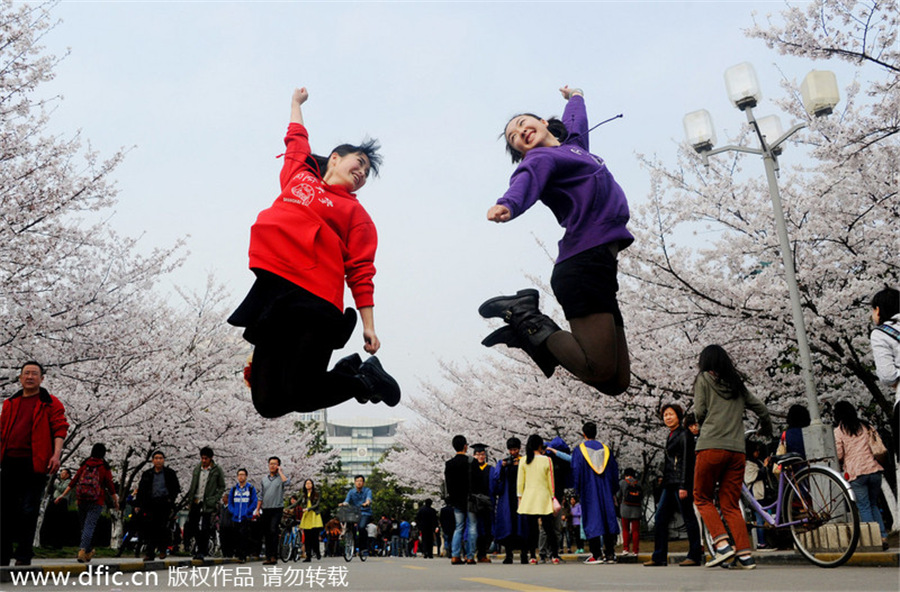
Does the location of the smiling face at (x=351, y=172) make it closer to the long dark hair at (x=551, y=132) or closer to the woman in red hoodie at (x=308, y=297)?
the woman in red hoodie at (x=308, y=297)

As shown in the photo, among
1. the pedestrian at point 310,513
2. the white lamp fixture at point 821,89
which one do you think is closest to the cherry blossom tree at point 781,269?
the white lamp fixture at point 821,89

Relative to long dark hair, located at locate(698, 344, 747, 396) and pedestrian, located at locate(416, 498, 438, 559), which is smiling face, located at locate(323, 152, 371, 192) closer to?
long dark hair, located at locate(698, 344, 747, 396)

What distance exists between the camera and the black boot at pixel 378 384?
3.61 m

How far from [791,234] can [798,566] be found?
6.51m

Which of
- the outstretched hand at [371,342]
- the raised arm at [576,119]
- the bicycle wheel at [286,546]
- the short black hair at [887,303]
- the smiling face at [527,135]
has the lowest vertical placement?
the bicycle wheel at [286,546]

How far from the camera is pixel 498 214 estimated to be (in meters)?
3.26

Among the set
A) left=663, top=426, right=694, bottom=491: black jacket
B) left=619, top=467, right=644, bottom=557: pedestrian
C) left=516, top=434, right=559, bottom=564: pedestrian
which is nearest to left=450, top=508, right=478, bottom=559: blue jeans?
left=516, top=434, right=559, bottom=564: pedestrian

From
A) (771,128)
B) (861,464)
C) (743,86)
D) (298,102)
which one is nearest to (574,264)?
(298,102)

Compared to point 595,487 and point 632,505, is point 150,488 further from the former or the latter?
point 632,505

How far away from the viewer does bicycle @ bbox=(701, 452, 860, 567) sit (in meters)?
6.89

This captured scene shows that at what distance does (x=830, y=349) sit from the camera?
14.0m

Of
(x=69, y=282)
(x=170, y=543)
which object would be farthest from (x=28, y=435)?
(x=170, y=543)

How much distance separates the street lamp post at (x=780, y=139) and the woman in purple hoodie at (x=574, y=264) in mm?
7367

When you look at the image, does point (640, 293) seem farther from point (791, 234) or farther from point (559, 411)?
point (559, 411)
